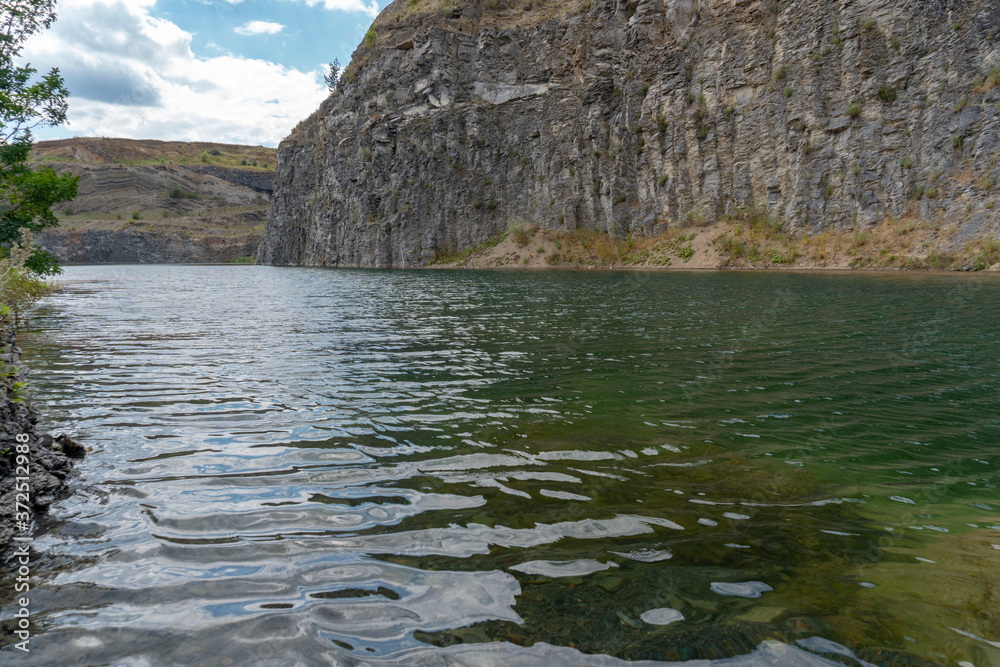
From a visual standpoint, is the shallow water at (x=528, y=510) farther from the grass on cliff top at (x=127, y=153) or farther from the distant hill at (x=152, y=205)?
the grass on cliff top at (x=127, y=153)

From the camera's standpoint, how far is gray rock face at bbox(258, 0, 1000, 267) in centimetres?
3766

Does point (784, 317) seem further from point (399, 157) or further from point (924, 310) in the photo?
point (399, 157)

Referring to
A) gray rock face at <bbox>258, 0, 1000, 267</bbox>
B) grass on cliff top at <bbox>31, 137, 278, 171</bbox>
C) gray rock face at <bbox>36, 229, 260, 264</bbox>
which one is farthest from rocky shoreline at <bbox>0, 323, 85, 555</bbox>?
grass on cliff top at <bbox>31, 137, 278, 171</bbox>

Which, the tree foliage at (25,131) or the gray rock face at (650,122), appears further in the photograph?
the gray rock face at (650,122)

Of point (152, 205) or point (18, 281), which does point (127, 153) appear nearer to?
point (152, 205)

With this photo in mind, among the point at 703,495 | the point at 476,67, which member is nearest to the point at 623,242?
the point at 476,67

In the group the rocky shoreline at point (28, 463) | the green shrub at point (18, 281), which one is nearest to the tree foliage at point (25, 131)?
the green shrub at point (18, 281)

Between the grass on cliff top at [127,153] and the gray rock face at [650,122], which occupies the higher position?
the grass on cliff top at [127,153]

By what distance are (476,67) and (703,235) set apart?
43.5 meters

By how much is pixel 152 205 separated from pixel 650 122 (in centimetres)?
15740

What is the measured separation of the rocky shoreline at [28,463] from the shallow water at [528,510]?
8.1 inches

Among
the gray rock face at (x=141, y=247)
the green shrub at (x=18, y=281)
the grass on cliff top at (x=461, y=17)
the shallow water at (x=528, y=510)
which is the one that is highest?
the grass on cliff top at (x=461, y=17)

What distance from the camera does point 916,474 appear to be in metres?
5.64

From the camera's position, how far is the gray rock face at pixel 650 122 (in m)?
37.7
